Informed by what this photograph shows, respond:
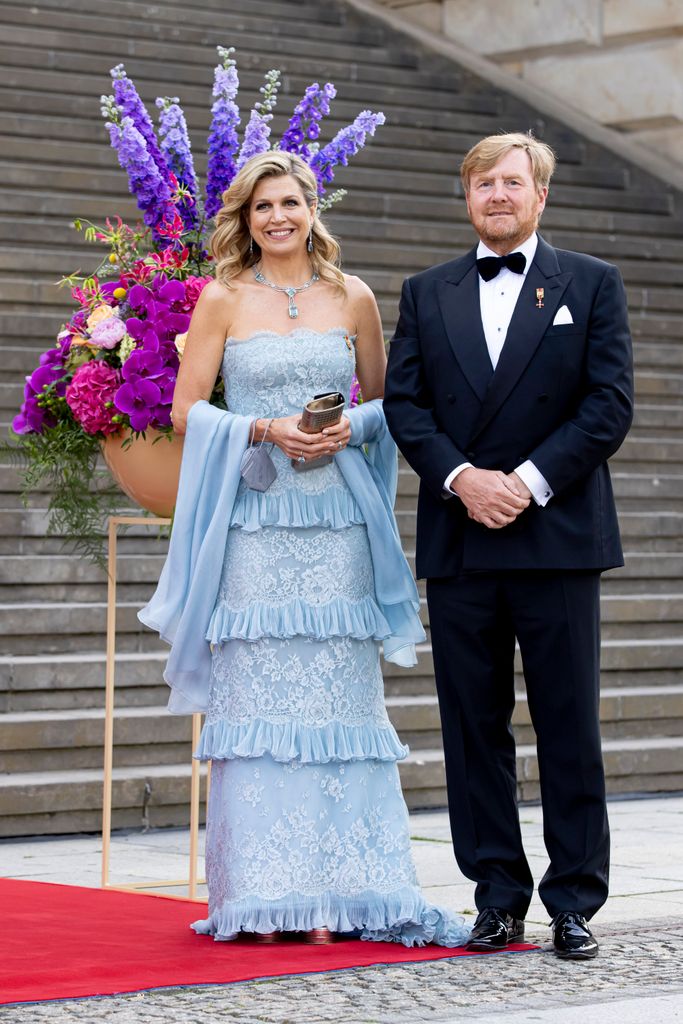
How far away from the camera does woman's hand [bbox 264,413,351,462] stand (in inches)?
A: 185

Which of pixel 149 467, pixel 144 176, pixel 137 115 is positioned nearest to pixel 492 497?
pixel 149 467

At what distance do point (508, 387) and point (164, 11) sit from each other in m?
8.90

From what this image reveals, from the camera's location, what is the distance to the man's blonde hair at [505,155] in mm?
4578

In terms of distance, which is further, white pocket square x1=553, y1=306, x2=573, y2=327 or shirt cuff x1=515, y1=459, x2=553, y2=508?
white pocket square x1=553, y1=306, x2=573, y2=327

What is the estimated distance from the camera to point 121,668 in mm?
7277

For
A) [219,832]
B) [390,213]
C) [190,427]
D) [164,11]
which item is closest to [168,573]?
[190,427]

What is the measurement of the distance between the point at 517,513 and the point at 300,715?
82 centimetres

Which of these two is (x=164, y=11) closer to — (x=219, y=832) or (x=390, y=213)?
(x=390, y=213)

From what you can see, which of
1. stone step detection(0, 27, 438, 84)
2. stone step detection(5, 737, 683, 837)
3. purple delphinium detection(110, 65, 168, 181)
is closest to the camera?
purple delphinium detection(110, 65, 168, 181)

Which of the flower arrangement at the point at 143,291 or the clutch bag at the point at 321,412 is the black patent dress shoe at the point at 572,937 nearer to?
the clutch bag at the point at 321,412

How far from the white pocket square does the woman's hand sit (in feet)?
1.99

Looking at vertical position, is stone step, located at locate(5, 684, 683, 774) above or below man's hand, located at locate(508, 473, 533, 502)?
below

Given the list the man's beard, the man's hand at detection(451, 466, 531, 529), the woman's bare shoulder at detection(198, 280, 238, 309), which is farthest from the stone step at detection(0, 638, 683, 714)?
the man's beard

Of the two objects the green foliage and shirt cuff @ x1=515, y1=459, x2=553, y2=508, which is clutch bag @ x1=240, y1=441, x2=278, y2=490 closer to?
shirt cuff @ x1=515, y1=459, x2=553, y2=508
